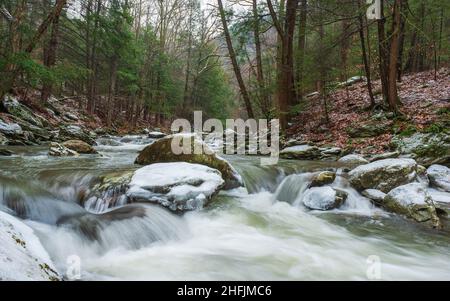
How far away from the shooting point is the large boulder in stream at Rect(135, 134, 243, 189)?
667 cm

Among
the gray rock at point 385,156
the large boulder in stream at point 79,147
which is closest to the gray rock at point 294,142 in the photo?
the gray rock at point 385,156

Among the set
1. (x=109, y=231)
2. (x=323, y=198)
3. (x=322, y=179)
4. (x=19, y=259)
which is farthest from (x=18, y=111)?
(x=19, y=259)

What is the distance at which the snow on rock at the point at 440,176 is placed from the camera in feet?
21.0

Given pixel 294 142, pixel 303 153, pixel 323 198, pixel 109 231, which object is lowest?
pixel 109 231

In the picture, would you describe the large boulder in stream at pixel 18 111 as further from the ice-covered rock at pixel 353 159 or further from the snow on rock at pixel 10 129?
the ice-covered rock at pixel 353 159

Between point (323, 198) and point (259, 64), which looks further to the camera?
point (259, 64)

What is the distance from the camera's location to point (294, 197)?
641 centimetres

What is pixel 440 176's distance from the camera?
6648 mm

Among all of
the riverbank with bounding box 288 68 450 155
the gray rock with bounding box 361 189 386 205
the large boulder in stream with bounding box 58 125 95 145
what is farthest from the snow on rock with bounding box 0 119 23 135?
the gray rock with bounding box 361 189 386 205

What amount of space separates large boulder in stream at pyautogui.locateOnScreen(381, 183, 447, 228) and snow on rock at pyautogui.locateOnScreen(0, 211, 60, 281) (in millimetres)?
4834

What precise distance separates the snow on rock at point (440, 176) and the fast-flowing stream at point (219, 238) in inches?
68.9

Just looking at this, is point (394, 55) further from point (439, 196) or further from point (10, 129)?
point (10, 129)

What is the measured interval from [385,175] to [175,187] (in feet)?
12.6
